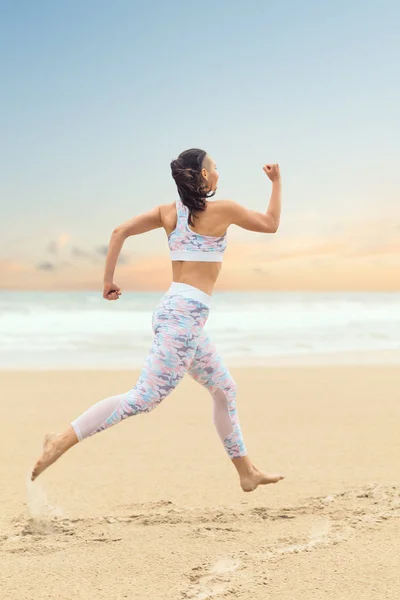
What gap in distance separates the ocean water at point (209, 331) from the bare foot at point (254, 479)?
294 inches

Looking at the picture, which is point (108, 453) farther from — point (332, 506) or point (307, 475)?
point (332, 506)

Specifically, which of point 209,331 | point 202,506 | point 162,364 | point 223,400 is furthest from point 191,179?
point 209,331

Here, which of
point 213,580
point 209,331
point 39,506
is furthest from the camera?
point 209,331

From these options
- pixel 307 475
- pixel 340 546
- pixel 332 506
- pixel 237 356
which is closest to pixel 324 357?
pixel 237 356

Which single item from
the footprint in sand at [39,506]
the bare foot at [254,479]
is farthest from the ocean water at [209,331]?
the bare foot at [254,479]

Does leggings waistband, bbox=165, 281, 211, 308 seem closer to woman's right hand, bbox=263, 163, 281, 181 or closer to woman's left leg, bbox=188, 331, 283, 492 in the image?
woman's left leg, bbox=188, 331, 283, 492

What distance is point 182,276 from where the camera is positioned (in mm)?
3844

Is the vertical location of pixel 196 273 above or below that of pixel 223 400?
above

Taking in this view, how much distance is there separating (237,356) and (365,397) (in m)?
4.94

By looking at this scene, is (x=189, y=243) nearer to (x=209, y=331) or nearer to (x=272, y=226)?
(x=272, y=226)

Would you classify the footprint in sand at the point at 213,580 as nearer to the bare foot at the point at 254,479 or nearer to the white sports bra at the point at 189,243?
the bare foot at the point at 254,479

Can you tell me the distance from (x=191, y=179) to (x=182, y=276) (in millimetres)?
516

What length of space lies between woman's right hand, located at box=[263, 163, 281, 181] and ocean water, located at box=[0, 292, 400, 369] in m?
8.06

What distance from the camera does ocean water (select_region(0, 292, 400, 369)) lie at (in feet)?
42.8
